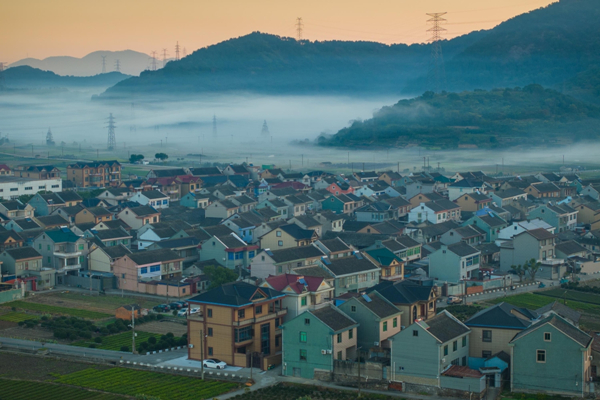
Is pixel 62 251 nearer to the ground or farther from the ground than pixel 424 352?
farther from the ground

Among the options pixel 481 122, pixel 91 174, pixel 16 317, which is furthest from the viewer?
pixel 481 122

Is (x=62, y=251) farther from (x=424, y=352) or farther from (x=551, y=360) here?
(x=551, y=360)

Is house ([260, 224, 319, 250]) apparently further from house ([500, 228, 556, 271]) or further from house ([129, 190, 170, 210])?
house ([129, 190, 170, 210])

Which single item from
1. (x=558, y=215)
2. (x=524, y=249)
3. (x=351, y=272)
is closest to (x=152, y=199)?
(x=558, y=215)

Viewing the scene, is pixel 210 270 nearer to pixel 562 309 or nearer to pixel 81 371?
pixel 81 371

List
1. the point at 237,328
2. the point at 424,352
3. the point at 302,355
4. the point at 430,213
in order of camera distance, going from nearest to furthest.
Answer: the point at 424,352 < the point at 302,355 < the point at 237,328 < the point at 430,213

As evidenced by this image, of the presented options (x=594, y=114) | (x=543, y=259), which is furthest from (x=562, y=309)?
(x=594, y=114)

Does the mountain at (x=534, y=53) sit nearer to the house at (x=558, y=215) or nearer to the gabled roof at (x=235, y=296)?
the house at (x=558, y=215)
